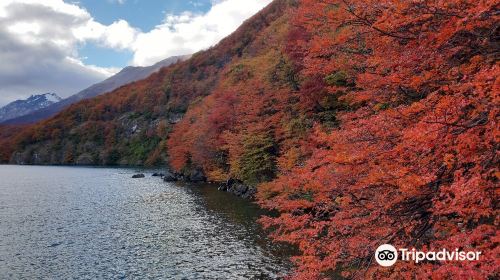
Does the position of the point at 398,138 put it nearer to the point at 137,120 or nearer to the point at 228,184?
the point at 228,184

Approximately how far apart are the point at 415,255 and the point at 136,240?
22.0 metres

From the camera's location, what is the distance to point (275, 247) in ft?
77.8

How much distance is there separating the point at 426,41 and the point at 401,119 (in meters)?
2.58

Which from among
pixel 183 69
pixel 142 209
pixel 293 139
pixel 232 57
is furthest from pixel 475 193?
pixel 183 69

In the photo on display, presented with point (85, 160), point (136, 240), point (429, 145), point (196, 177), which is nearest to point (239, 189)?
point (136, 240)

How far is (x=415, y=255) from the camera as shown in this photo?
10047 mm

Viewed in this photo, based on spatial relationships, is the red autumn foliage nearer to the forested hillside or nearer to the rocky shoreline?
the forested hillside

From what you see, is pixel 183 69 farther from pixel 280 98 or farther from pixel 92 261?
pixel 92 261

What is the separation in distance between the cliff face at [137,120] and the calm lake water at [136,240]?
86691 millimetres

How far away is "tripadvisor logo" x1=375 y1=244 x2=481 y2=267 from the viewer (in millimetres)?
8672

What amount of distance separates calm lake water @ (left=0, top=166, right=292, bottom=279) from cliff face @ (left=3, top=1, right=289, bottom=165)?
86.7 m

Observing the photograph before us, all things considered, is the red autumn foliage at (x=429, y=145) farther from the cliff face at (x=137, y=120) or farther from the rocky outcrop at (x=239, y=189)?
the cliff face at (x=137, y=120)

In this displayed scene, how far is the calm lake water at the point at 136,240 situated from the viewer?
67.3 ft

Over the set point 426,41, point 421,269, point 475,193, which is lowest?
point 421,269
